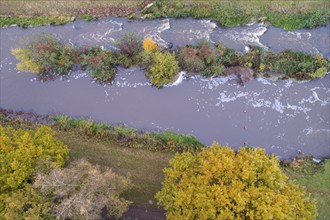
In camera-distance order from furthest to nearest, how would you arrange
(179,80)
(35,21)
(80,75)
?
(35,21)
(80,75)
(179,80)

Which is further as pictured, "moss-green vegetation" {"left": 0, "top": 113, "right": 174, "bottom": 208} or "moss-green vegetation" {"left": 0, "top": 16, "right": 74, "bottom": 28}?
"moss-green vegetation" {"left": 0, "top": 16, "right": 74, "bottom": 28}

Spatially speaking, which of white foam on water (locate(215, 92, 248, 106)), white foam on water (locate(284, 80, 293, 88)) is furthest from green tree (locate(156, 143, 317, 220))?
white foam on water (locate(284, 80, 293, 88))

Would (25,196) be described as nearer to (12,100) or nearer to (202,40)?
(12,100)

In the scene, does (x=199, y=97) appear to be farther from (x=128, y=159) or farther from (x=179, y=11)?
(x=179, y=11)

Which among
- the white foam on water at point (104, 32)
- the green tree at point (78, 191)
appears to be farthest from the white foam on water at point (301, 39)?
the green tree at point (78, 191)

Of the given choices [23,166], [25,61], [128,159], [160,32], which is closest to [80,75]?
[25,61]

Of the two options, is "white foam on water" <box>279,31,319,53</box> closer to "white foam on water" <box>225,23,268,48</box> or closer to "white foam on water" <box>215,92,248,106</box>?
"white foam on water" <box>225,23,268,48</box>

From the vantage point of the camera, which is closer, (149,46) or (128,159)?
(128,159)

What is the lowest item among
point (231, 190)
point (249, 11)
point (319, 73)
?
point (319, 73)
